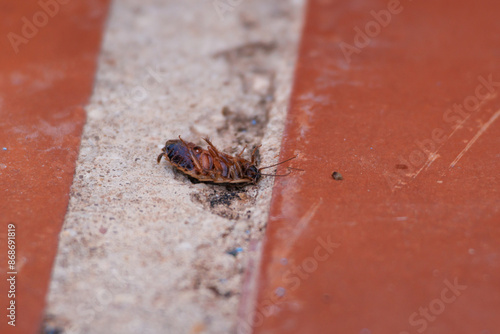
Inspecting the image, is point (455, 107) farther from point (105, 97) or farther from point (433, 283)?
point (105, 97)

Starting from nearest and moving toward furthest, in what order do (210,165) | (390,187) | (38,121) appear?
(390,187) → (210,165) → (38,121)

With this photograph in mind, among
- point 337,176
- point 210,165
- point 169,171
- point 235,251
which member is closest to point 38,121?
point 169,171

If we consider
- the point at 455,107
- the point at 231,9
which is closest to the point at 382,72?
the point at 455,107

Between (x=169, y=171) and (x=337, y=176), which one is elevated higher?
(x=337, y=176)

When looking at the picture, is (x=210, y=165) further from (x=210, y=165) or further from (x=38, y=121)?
(x=38, y=121)

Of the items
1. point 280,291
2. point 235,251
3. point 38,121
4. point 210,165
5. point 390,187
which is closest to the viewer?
point 280,291

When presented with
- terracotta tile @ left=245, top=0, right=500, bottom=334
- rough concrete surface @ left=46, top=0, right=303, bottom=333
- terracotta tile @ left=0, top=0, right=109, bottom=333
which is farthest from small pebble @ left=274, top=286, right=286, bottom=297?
terracotta tile @ left=0, top=0, right=109, bottom=333
